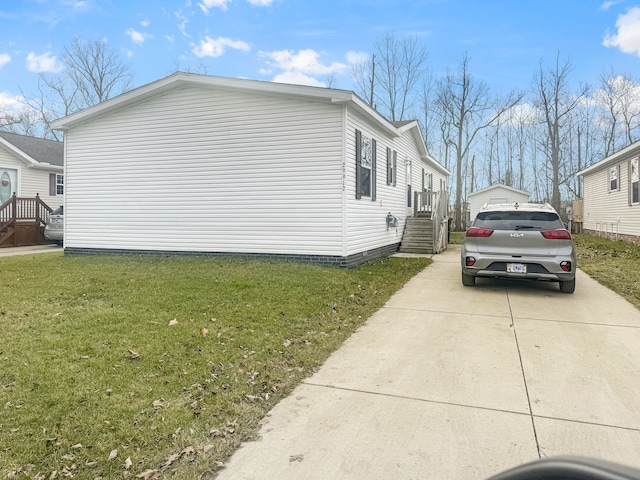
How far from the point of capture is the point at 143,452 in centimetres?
253

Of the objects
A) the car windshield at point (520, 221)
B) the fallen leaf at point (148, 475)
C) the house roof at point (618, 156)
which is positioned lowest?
the fallen leaf at point (148, 475)

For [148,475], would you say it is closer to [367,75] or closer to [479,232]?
[479,232]

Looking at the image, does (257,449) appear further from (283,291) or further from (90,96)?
(90,96)

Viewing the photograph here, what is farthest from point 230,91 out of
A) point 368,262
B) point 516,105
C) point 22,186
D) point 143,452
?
point 516,105

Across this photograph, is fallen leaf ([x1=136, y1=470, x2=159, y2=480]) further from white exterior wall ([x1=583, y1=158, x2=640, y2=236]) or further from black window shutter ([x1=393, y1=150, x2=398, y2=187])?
white exterior wall ([x1=583, y1=158, x2=640, y2=236])

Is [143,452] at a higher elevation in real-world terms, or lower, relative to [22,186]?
lower

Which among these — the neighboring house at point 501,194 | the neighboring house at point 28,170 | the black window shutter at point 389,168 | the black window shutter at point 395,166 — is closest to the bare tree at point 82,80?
the neighboring house at point 28,170

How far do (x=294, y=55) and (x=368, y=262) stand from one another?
21281 mm

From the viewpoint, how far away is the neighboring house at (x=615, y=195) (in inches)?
607

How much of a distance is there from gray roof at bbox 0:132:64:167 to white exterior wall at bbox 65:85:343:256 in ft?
28.9

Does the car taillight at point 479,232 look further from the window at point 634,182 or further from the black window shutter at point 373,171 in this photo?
the window at point 634,182

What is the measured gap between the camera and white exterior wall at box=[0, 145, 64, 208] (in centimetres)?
1788

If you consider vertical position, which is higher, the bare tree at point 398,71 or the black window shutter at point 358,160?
the bare tree at point 398,71

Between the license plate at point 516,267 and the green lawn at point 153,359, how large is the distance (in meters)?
1.95
